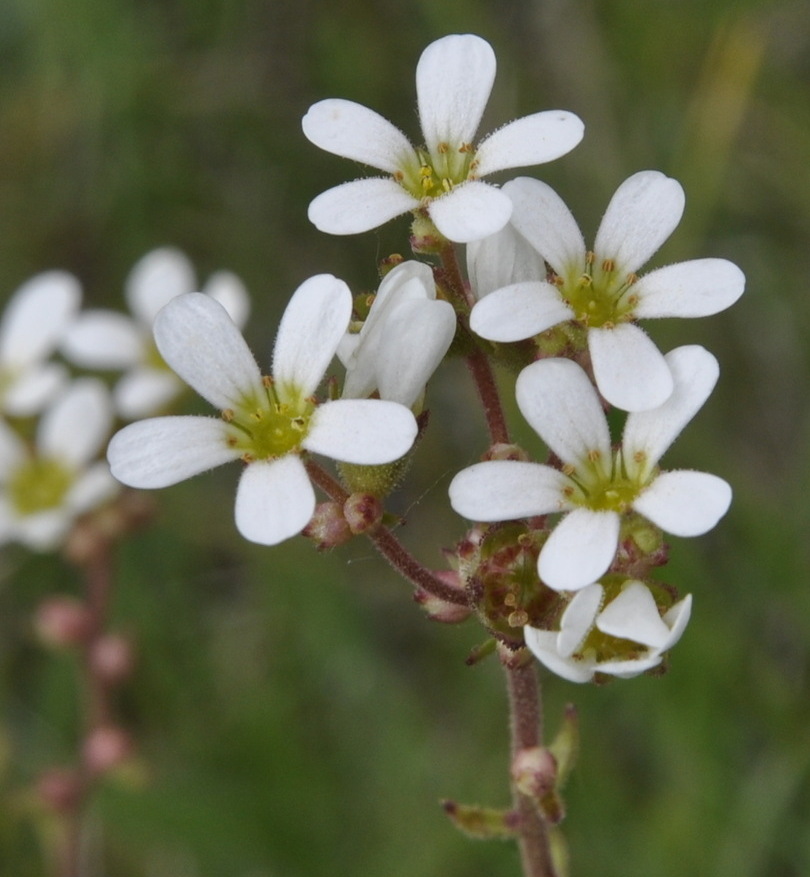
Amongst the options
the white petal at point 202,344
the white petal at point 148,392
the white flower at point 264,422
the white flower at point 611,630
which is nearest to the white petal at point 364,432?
the white flower at point 264,422

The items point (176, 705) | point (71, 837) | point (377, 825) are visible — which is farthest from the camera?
point (176, 705)

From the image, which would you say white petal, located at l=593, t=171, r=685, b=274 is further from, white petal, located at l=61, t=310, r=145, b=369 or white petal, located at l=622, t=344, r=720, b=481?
white petal, located at l=61, t=310, r=145, b=369

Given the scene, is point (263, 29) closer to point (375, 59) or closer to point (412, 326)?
point (375, 59)

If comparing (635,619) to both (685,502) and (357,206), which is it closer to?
(685,502)

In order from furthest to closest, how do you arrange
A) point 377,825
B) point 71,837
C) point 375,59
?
point 375,59, point 377,825, point 71,837

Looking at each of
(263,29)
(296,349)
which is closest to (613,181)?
(263,29)

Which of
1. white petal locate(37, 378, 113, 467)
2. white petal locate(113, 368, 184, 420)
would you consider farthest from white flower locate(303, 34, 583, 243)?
white petal locate(37, 378, 113, 467)
